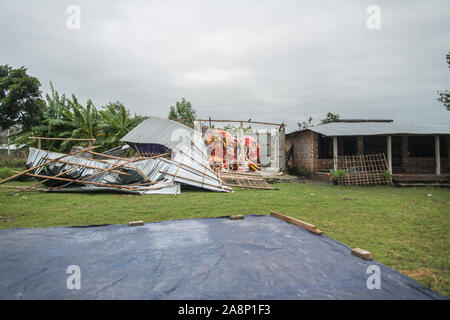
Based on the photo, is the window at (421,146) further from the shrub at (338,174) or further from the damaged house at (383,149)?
Answer: the shrub at (338,174)

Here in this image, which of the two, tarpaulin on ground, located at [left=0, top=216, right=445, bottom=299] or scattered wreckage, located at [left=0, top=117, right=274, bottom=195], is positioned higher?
scattered wreckage, located at [left=0, top=117, right=274, bottom=195]

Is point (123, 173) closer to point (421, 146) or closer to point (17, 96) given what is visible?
point (17, 96)

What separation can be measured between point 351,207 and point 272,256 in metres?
4.09

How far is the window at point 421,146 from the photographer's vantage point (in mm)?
13078

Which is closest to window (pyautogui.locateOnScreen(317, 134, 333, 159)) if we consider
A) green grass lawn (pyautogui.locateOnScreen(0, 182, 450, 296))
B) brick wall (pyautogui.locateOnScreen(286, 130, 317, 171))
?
brick wall (pyautogui.locateOnScreen(286, 130, 317, 171))

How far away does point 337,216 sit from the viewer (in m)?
5.04

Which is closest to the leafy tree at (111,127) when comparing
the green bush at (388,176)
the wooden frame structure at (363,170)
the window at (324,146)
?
the window at (324,146)

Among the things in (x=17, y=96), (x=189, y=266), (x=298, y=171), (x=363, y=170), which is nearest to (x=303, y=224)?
(x=189, y=266)

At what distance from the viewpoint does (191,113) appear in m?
24.0

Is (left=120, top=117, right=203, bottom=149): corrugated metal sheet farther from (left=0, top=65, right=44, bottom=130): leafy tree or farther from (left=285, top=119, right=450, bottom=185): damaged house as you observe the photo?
(left=285, top=119, right=450, bottom=185): damaged house

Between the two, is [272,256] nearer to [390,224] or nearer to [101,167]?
[390,224]

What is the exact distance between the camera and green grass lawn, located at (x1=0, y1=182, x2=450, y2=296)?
296 cm

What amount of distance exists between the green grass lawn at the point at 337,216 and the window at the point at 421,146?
24.0ft

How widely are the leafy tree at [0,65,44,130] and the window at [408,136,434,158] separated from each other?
18854mm
